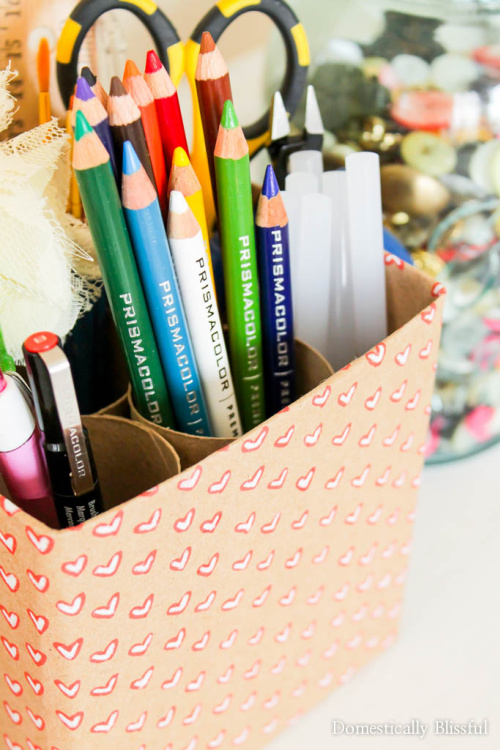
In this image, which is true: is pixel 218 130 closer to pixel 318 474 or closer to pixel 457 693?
pixel 318 474

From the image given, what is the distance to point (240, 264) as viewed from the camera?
0.90 feet

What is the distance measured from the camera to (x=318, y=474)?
280 mm

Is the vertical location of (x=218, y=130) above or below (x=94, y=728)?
above

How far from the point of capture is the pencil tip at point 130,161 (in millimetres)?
227

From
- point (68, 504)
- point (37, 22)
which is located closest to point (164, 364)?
point (68, 504)

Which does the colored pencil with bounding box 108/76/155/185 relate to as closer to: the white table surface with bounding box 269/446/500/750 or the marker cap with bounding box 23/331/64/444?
the marker cap with bounding box 23/331/64/444

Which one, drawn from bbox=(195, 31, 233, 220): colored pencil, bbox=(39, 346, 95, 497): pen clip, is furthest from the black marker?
bbox=(195, 31, 233, 220): colored pencil

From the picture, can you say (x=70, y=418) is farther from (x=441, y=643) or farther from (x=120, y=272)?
(x=441, y=643)

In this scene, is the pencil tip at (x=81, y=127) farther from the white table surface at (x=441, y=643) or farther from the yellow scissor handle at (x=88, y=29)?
the white table surface at (x=441, y=643)

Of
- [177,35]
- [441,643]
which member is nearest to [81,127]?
[177,35]

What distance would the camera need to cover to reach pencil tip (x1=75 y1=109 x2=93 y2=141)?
0.71 ft

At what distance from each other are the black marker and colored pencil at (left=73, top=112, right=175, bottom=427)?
Answer: 0.04 metres

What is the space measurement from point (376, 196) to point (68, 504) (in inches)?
6.4

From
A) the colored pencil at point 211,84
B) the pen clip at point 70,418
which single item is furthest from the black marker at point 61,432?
the colored pencil at point 211,84
